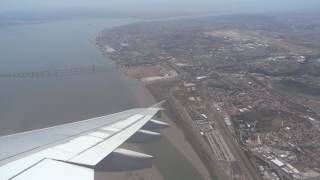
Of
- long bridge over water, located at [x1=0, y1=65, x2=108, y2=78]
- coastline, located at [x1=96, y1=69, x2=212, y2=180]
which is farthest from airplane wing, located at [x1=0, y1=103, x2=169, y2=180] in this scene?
long bridge over water, located at [x1=0, y1=65, x2=108, y2=78]

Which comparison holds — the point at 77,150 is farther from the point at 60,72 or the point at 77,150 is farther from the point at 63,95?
the point at 60,72

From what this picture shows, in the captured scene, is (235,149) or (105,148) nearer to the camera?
(105,148)

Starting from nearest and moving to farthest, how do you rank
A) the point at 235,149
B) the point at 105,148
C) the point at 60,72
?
the point at 105,148 → the point at 235,149 → the point at 60,72

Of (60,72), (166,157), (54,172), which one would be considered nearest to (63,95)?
(60,72)

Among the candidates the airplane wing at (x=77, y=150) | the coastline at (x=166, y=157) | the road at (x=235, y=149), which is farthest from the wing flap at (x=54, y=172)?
the road at (x=235, y=149)

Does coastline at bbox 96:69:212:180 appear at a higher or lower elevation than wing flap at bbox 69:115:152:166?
lower

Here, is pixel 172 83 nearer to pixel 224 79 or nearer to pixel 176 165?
pixel 224 79

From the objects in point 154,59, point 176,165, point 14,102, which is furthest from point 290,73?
point 14,102

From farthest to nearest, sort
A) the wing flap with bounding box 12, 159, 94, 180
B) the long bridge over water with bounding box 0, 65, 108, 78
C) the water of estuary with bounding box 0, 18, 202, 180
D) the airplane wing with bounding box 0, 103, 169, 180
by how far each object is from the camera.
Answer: the long bridge over water with bounding box 0, 65, 108, 78, the water of estuary with bounding box 0, 18, 202, 180, the airplane wing with bounding box 0, 103, 169, 180, the wing flap with bounding box 12, 159, 94, 180

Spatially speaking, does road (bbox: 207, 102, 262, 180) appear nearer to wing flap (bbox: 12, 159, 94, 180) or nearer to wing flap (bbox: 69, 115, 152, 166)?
wing flap (bbox: 69, 115, 152, 166)
